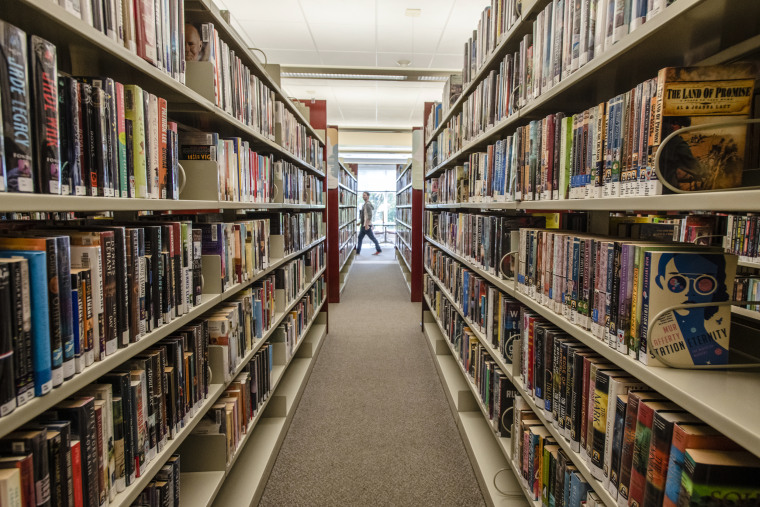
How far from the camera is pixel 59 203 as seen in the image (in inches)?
30.1

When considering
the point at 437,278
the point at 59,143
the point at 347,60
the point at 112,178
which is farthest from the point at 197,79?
the point at 347,60

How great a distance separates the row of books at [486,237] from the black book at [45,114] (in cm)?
144

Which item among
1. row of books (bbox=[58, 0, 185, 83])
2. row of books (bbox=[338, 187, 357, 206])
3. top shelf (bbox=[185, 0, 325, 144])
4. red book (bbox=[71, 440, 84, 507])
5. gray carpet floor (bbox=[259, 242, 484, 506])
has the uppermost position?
top shelf (bbox=[185, 0, 325, 144])

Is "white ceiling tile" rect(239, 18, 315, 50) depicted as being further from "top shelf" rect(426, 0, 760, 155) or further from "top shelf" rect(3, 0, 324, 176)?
"top shelf" rect(426, 0, 760, 155)

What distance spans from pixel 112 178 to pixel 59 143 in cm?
16

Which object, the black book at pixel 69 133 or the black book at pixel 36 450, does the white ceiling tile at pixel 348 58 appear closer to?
the black book at pixel 69 133

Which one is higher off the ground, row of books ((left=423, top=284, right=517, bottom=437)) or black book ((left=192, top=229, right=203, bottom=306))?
black book ((left=192, top=229, right=203, bottom=306))

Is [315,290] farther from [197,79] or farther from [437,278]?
[197,79]

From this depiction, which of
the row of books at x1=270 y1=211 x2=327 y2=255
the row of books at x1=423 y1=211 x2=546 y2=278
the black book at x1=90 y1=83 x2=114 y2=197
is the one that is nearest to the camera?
the black book at x1=90 y1=83 x2=114 y2=197

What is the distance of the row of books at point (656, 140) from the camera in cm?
82

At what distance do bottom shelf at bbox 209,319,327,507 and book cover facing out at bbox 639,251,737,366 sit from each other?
162cm

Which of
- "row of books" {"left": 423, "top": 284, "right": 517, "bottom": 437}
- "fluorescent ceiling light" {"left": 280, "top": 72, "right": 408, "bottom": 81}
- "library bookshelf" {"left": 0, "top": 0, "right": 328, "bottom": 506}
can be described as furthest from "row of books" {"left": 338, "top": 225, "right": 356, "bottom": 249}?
"library bookshelf" {"left": 0, "top": 0, "right": 328, "bottom": 506}

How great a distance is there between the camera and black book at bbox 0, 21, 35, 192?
2.21ft

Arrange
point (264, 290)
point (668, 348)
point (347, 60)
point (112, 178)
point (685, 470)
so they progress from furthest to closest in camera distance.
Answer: point (347, 60) < point (264, 290) < point (112, 178) < point (668, 348) < point (685, 470)
